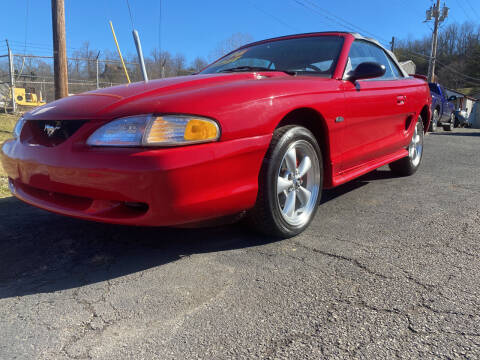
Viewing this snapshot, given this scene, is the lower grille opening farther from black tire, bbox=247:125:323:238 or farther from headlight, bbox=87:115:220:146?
black tire, bbox=247:125:323:238

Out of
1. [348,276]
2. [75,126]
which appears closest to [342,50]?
[348,276]

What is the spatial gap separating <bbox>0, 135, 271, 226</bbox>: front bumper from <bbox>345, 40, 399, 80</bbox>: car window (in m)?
1.54

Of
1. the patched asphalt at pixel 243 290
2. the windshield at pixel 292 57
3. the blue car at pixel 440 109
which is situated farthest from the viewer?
the blue car at pixel 440 109

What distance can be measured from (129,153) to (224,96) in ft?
1.97

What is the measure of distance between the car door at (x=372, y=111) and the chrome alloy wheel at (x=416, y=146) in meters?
0.59

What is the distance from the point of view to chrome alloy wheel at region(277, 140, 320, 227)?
8.13 feet

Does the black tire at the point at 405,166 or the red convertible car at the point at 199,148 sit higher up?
the red convertible car at the point at 199,148

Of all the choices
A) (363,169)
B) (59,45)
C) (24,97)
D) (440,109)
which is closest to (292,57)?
(363,169)

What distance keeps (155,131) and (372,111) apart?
2086mm

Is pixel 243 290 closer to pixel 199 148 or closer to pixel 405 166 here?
pixel 199 148

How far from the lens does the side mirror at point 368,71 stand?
2.95 metres

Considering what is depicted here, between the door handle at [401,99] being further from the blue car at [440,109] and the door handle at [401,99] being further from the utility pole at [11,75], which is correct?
the utility pole at [11,75]

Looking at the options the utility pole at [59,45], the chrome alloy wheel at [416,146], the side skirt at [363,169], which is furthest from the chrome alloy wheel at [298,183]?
the utility pole at [59,45]

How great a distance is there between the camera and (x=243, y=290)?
187 centimetres
